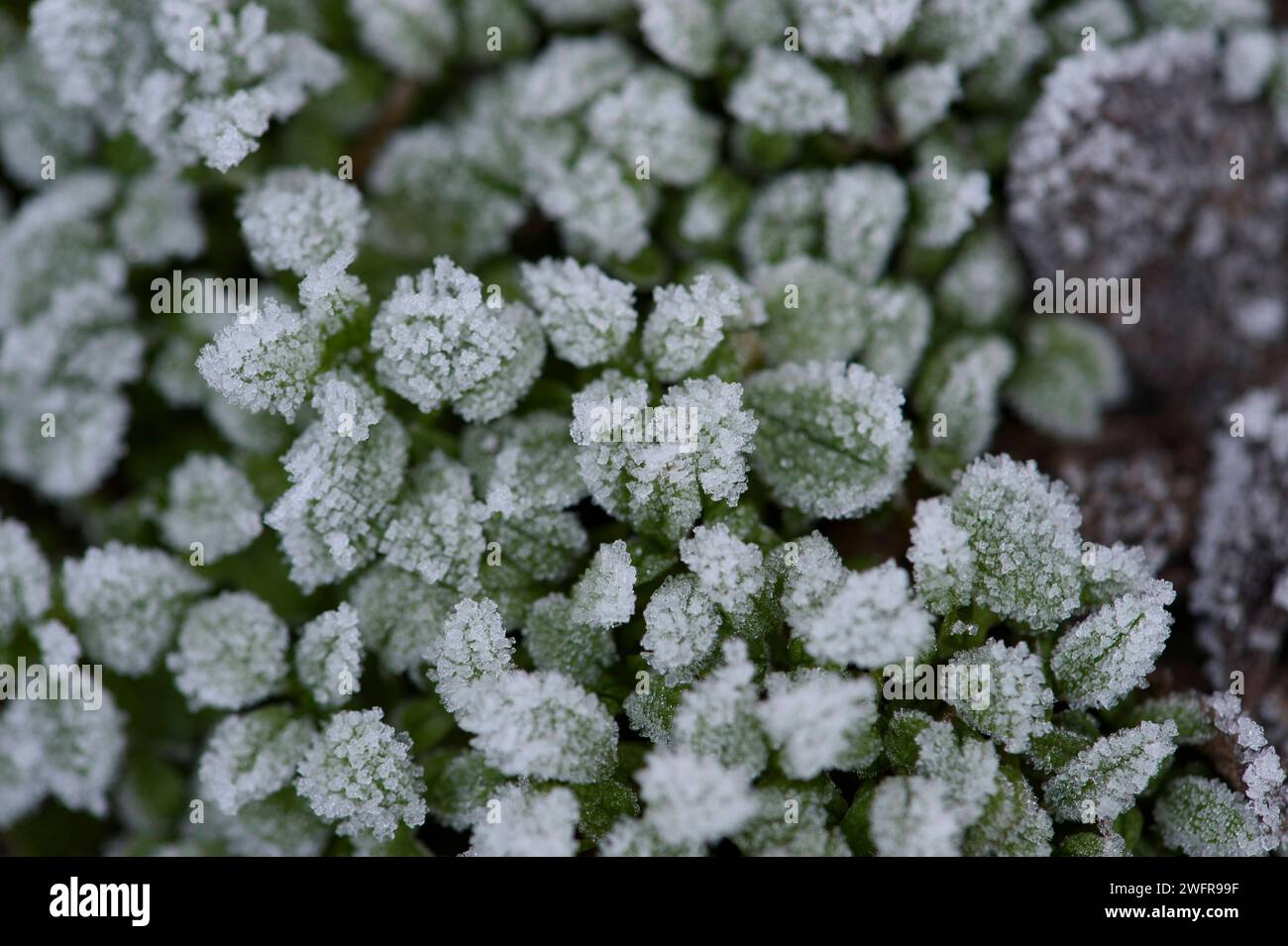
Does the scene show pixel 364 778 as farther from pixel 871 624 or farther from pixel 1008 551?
pixel 1008 551

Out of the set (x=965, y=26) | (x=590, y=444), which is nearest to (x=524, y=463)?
(x=590, y=444)

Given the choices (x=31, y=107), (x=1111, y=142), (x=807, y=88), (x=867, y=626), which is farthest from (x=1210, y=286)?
(x=31, y=107)

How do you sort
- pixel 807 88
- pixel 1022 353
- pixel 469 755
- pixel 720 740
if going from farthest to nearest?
pixel 1022 353 → pixel 807 88 → pixel 469 755 → pixel 720 740

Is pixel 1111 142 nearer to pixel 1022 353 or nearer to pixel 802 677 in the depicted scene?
pixel 1022 353

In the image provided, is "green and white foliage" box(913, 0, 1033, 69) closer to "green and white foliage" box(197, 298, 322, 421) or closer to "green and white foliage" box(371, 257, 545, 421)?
"green and white foliage" box(371, 257, 545, 421)

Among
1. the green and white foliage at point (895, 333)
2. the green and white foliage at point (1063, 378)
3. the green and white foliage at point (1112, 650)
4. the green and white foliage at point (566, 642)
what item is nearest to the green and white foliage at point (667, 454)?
the green and white foliage at point (566, 642)
